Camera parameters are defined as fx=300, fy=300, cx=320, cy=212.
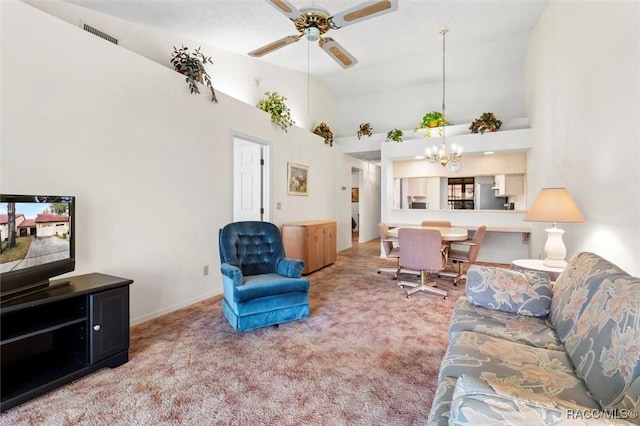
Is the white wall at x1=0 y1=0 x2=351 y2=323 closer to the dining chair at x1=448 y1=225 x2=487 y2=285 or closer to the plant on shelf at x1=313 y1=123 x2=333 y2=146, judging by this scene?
the plant on shelf at x1=313 y1=123 x2=333 y2=146

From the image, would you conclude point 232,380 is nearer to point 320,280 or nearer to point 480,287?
point 480,287

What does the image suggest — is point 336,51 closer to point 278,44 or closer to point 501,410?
point 278,44

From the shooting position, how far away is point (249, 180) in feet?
15.7

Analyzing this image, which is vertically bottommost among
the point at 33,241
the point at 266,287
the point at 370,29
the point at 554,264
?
the point at 266,287

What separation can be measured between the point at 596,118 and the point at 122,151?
164 inches

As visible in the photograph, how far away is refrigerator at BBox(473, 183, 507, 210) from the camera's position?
595 centimetres

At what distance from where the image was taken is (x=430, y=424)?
0.98 m

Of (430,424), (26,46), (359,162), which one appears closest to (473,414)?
(430,424)

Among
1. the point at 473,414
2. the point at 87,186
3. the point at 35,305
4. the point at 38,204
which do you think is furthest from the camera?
the point at 87,186

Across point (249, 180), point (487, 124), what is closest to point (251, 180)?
point (249, 180)

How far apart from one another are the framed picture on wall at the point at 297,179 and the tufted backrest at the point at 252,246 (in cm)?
192

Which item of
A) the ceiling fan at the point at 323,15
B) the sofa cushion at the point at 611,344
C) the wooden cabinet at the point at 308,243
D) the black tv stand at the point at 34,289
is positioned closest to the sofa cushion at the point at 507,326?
the sofa cushion at the point at 611,344

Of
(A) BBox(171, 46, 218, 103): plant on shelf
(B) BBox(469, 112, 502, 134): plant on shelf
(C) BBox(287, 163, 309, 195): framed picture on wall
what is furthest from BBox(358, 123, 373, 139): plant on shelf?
(A) BBox(171, 46, 218, 103): plant on shelf

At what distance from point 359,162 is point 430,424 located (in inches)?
290
